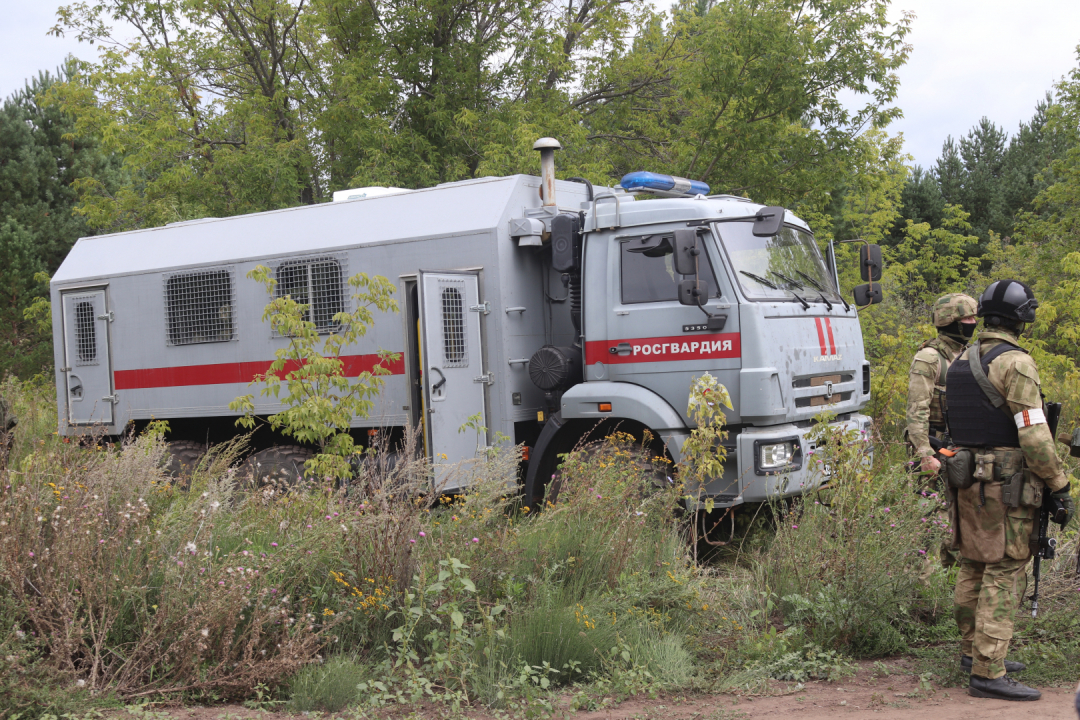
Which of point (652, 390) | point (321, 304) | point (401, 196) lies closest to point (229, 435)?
point (321, 304)

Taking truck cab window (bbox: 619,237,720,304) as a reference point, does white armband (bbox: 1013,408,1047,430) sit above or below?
below

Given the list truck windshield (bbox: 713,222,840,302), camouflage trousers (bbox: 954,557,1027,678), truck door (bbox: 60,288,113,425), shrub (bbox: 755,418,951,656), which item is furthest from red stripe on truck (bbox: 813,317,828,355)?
truck door (bbox: 60,288,113,425)

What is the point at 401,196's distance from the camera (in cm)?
860

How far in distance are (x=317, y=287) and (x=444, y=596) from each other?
4.39 metres

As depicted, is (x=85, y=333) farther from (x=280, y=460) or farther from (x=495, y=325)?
(x=495, y=325)

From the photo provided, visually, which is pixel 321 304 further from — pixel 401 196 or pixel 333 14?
pixel 333 14

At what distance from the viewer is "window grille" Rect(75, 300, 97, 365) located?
10117 mm

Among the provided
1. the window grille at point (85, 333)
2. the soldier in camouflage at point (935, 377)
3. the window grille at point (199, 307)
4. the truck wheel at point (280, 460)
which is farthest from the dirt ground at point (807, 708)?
the window grille at point (85, 333)

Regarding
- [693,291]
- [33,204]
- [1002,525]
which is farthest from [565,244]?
[33,204]

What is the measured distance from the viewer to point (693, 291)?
22.5 ft

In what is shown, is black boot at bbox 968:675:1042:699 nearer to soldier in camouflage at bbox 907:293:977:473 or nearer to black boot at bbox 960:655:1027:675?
black boot at bbox 960:655:1027:675

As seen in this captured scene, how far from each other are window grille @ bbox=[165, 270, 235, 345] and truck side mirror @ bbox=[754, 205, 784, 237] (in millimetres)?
5054

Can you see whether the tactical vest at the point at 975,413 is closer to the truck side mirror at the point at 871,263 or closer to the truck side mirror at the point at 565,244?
the truck side mirror at the point at 565,244

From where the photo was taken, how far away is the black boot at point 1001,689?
4.53 m
